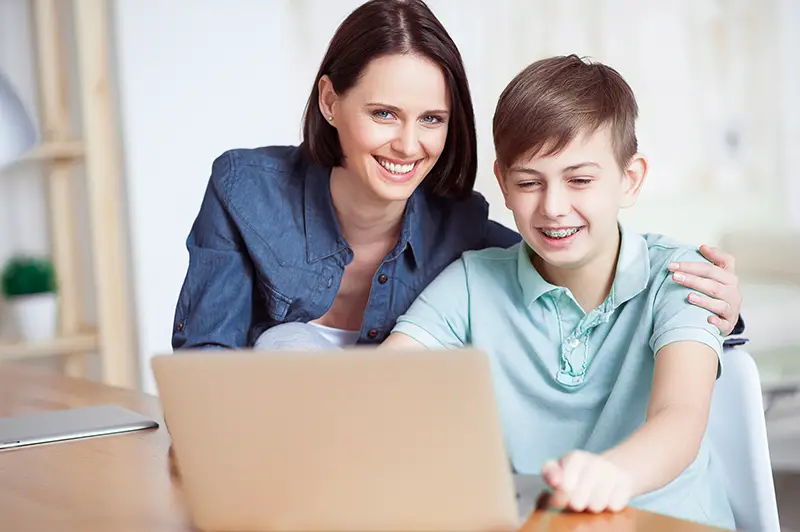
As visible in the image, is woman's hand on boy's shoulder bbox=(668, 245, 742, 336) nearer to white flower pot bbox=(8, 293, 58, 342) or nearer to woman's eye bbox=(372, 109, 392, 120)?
woman's eye bbox=(372, 109, 392, 120)

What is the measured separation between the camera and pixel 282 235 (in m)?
1.71

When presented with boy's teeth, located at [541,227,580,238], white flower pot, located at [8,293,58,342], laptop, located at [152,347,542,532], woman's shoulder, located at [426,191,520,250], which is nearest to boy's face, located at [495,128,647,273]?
boy's teeth, located at [541,227,580,238]

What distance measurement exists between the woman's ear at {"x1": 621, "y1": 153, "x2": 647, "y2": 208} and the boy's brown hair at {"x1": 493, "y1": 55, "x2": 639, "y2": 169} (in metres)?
0.01

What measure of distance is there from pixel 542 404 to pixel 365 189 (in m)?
0.51

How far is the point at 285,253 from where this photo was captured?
5.59 ft

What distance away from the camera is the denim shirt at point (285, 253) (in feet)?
5.49

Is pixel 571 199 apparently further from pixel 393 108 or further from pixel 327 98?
pixel 327 98

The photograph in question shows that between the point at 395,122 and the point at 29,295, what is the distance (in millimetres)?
1766

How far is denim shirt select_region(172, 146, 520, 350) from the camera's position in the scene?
65.9 inches

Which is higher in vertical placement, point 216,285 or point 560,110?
point 560,110

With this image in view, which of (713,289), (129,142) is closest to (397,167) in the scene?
(713,289)

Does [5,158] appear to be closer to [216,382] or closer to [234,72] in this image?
[234,72]

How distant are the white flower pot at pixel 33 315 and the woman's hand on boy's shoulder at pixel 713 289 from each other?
2130mm

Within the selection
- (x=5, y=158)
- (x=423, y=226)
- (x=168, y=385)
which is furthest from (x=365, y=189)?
(x=5, y=158)
